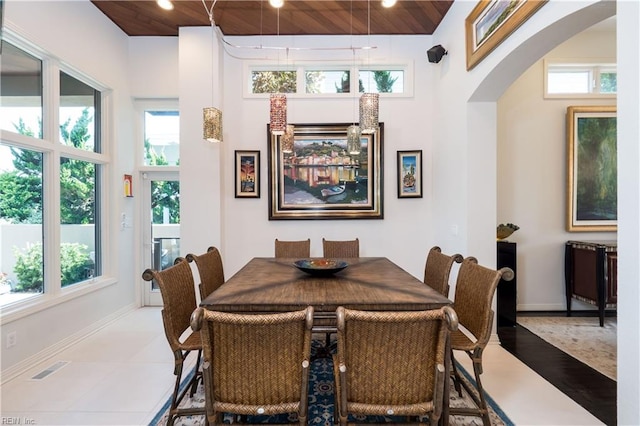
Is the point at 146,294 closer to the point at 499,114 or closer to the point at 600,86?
the point at 499,114

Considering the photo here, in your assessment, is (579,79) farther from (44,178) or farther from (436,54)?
(44,178)

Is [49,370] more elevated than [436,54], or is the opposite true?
[436,54]

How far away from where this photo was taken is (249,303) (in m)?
1.74

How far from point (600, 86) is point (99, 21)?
6.60m

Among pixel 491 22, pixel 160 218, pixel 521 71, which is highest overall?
pixel 491 22

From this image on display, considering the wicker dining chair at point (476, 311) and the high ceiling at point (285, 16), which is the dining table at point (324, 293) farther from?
the high ceiling at point (285, 16)

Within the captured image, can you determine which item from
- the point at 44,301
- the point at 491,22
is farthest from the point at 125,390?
the point at 491,22

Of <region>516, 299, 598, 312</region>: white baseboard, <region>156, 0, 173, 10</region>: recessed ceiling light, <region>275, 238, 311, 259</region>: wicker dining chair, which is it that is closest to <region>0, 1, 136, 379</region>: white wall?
<region>156, 0, 173, 10</region>: recessed ceiling light

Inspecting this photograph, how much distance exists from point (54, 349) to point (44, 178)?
174 centimetres

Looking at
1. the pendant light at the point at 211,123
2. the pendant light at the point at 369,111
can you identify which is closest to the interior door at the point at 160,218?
→ the pendant light at the point at 211,123

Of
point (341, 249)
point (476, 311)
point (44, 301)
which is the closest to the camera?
point (476, 311)

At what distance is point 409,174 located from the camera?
4.16m

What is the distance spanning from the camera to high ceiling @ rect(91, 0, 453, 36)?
354cm

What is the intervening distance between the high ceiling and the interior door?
2.01 m
